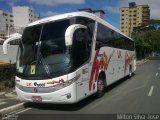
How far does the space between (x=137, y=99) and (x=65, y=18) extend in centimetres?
427

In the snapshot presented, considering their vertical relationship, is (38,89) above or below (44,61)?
below

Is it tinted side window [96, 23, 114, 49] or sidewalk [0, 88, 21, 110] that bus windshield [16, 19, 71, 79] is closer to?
A: sidewalk [0, 88, 21, 110]

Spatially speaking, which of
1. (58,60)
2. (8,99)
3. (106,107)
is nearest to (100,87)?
(106,107)

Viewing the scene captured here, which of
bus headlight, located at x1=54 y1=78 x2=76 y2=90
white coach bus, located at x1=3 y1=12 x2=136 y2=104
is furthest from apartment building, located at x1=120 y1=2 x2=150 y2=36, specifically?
bus headlight, located at x1=54 y1=78 x2=76 y2=90

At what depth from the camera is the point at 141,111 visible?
8641 mm

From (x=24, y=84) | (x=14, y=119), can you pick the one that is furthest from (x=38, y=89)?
(x=14, y=119)

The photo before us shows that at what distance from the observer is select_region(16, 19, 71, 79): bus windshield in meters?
8.75

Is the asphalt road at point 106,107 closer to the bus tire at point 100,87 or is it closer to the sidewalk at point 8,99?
the bus tire at point 100,87

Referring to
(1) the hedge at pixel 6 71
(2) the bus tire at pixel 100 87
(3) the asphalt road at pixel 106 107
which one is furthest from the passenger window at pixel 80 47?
(1) the hedge at pixel 6 71

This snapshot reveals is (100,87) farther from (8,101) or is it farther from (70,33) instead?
(70,33)

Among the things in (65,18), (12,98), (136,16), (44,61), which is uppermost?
(136,16)

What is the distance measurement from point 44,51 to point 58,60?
63cm

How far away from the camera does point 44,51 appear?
29.6ft

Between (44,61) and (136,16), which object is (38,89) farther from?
(136,16)
